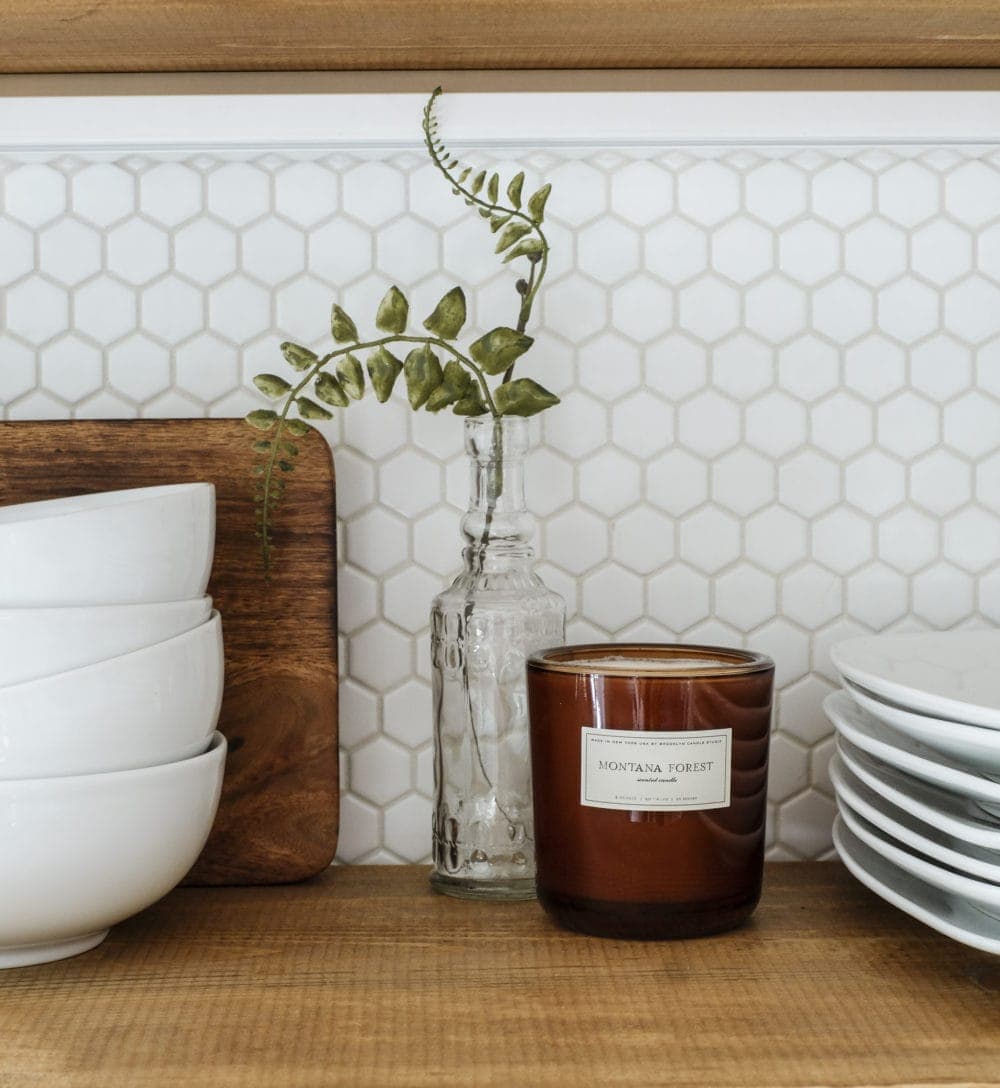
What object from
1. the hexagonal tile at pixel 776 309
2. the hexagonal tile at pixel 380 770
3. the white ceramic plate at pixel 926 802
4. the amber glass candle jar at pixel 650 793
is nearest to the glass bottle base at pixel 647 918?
the amber glass candle jar at pixel 650 793

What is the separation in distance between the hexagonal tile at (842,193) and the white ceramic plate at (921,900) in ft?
1.49

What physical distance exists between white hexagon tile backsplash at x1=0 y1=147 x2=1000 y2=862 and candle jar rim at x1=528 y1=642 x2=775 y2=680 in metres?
0.12

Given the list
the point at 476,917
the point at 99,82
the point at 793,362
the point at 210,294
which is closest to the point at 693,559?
the point at 793,362

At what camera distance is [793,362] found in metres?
0.86

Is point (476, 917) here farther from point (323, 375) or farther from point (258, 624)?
point (323, 375)

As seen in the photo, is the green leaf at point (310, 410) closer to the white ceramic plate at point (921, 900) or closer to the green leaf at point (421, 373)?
the green leaf at point (421, 373)

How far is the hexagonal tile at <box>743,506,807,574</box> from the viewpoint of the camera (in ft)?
2.83

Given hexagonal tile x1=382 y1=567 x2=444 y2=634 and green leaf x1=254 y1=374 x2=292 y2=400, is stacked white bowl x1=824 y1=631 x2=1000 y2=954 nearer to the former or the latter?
hexagonal tile x1=382 y1=567 x2=444 y2=634

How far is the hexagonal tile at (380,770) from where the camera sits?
2.80 feet

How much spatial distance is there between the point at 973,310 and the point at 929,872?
463 mm

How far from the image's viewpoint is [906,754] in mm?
609

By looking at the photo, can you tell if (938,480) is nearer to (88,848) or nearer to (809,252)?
(809,252)

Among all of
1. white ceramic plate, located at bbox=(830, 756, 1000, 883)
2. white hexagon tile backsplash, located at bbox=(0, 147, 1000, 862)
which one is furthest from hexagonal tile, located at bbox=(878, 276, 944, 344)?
white ceramic plate, located at bbox=(830, 756, 1000, 883)

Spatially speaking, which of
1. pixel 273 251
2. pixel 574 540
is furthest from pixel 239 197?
pixel 574 540
